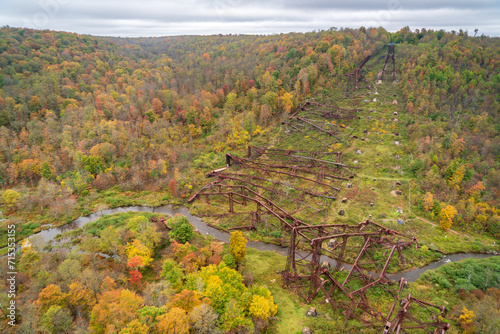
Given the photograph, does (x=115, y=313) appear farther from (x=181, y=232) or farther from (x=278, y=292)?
(x=278, y=292)

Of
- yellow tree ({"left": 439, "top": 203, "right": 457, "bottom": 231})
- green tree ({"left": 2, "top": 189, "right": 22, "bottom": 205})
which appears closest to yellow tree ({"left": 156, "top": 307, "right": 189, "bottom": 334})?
yellow tree ({"left": 439, "top": 203, "right": 457, "bottom": 231})

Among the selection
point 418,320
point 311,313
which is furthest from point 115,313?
point 418,320

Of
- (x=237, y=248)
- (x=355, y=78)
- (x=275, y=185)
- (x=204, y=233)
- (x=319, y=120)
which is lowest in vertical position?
(x=204, y=233)

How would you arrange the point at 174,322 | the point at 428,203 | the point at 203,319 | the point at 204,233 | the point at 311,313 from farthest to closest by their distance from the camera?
the point at 204,233
the point at 428,203
the point at 311,313
the point at 203,319
the point at 174,322

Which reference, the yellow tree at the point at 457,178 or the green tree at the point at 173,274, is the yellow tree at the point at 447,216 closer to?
the yellow tree at the point at 457,178

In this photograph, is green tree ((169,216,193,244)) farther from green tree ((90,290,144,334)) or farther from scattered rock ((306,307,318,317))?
scattered rock ((306,307,318,317))

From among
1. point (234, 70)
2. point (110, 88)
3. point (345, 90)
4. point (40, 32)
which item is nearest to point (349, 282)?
point (345, 90)

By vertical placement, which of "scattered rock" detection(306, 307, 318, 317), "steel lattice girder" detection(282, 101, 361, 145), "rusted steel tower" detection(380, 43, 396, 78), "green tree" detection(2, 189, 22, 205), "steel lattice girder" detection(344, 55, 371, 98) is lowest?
"scattered rock" detection(306, 307, 318, 317)
